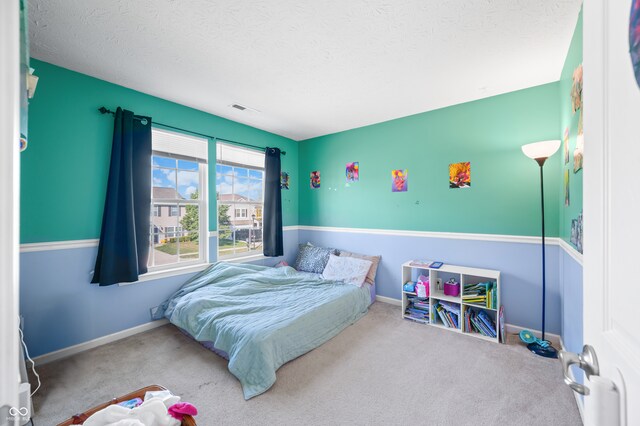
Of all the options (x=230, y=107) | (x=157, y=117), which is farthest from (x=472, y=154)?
(x=157, y=117)

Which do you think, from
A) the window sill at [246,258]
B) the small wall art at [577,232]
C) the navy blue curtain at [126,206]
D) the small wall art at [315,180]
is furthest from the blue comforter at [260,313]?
the small wall art at [577,232]

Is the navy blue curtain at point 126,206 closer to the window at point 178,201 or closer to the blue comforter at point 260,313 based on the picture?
the window at point 178,201

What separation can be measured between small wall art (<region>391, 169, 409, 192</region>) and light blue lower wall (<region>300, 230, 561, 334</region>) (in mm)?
630

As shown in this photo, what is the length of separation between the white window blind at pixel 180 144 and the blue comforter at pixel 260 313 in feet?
4.51

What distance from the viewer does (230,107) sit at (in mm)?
3039

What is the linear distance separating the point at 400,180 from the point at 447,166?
0.58 metres

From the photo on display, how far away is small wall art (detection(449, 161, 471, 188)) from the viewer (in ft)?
9.52

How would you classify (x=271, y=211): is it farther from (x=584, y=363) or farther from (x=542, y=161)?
(x=584, y=363)

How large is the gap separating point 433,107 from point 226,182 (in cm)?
276

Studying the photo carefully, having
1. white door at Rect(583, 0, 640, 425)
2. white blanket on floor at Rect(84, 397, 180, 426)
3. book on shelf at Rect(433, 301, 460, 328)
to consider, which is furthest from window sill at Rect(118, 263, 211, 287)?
white door at Rect(583, 0, 640, 425)

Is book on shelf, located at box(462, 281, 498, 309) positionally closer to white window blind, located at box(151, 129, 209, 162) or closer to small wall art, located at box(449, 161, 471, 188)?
small wall art, located at box(449, 161, 471, 188)

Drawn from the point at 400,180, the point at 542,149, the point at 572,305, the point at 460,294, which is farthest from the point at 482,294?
the point at 400,180

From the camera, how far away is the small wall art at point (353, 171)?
379 cm

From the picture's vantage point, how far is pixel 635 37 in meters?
0.42
